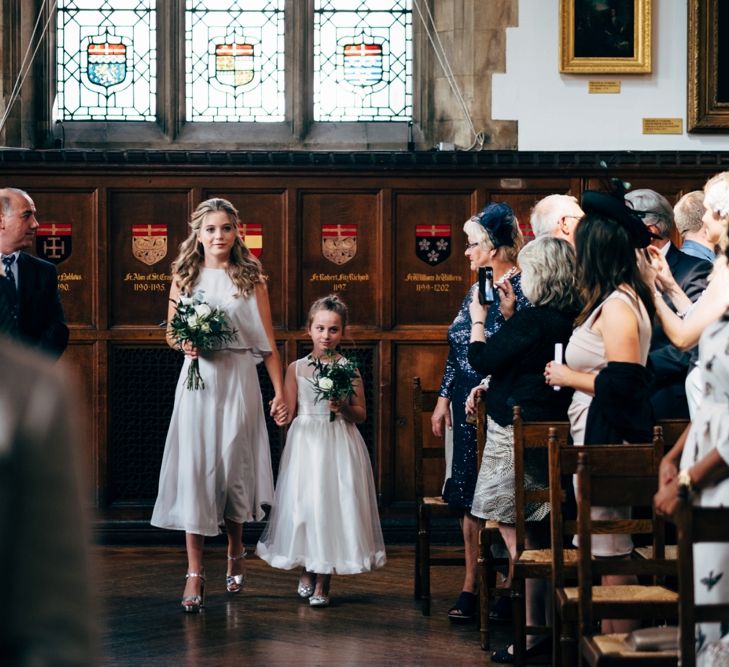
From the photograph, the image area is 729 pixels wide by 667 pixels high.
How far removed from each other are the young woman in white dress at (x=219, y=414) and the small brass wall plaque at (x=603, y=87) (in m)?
3.53

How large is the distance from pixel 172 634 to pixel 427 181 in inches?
157

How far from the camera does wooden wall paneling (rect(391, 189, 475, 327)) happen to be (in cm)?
870

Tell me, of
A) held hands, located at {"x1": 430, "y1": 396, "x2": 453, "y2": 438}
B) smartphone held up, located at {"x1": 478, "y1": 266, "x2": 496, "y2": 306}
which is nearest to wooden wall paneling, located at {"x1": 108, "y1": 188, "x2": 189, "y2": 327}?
held hands, located at {"x1": 430, "y1": 396, "x2": 453, "y2": 438}

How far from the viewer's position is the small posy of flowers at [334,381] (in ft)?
20.7

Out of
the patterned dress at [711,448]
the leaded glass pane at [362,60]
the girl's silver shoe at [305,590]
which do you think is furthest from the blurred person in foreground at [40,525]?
the leaded glass pane at [362,60]

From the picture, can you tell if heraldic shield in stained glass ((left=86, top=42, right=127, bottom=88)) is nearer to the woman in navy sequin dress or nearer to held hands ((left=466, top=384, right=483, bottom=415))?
the woman in navy sequin dress

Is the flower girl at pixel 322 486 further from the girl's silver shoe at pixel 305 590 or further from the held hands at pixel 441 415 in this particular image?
the held hands at pixel 441 415

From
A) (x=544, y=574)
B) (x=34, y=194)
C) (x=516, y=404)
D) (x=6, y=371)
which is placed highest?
(x=34, y=194)

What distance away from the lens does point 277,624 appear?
19.7ft

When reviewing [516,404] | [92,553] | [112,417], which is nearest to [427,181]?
[112,417]

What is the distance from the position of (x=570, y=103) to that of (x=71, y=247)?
3.60 metres

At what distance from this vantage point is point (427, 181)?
343 inches

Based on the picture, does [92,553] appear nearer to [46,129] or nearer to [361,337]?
[361,337]

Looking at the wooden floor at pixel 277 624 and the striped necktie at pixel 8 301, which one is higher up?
the striped necktie at pixel 8 301
